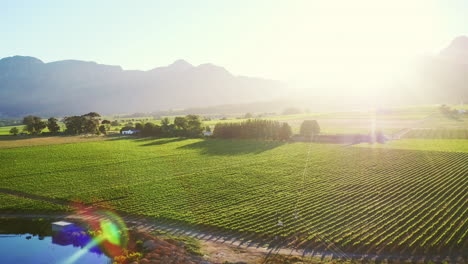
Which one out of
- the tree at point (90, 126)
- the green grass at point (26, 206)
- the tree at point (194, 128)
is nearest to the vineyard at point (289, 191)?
the green grass at point (26, 206)

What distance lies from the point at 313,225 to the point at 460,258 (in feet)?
39.5

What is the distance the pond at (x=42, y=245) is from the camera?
28.3m

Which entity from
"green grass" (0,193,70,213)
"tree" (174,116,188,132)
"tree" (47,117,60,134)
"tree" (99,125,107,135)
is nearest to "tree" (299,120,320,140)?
"tree" (174,116,188,132)

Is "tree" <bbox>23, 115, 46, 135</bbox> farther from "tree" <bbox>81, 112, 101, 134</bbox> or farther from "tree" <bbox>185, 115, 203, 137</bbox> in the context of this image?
"tree" <bbox>185, 115, 203, 137</bbox>

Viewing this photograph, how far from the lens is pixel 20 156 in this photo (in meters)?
74.6

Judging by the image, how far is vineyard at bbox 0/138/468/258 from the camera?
29.5 metres

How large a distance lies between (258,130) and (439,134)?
60856 millimetres

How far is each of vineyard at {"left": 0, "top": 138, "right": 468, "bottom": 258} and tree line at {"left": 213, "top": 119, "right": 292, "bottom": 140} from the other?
2996cm

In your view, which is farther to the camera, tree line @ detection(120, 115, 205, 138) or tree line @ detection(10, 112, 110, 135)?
tree line @ detection(10, 112, 110, 135)

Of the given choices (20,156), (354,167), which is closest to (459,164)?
(354,167)

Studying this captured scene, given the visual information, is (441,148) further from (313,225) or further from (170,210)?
(170,210)

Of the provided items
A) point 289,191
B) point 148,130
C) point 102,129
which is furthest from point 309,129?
point 102,129

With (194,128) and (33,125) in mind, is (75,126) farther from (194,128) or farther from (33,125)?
(194,128)

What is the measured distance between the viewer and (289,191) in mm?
43312
